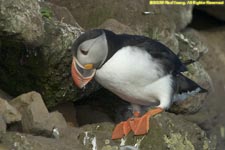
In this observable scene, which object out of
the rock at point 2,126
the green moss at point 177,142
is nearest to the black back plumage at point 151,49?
the green moss at point 177,142

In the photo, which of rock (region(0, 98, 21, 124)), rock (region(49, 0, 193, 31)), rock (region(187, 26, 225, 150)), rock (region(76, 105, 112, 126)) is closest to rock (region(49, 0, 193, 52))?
rock (region(49, 0, 193, 31))

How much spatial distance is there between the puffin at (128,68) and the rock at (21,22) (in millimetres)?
303

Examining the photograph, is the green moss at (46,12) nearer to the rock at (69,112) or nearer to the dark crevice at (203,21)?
the rock at (69,112)

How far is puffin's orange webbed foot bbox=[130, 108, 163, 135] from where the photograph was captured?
16.1 ft

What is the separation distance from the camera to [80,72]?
491 centimetres

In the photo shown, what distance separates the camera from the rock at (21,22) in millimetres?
4520

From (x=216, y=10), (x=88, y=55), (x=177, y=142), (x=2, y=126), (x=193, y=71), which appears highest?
(x=88, y=55)

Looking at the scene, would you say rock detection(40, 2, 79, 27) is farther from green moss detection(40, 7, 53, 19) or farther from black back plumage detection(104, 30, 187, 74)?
black back plumage detection(104, 30, 187, 74)

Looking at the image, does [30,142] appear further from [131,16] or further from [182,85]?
[131,16]

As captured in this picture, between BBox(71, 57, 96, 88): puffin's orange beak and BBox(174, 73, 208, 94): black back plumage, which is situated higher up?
BBox(71, 57, 96, 88): puffin's orange beak

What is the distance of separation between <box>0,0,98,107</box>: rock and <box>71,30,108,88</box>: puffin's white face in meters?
0.28

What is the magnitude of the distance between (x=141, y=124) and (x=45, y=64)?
862 mm

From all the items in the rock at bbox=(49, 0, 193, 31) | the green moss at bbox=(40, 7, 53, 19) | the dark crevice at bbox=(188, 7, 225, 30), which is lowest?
the dark crevice at bbox=(188, 7, 225, 30)

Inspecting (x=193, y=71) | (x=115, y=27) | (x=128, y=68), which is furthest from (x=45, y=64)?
(x=193, y=71)
